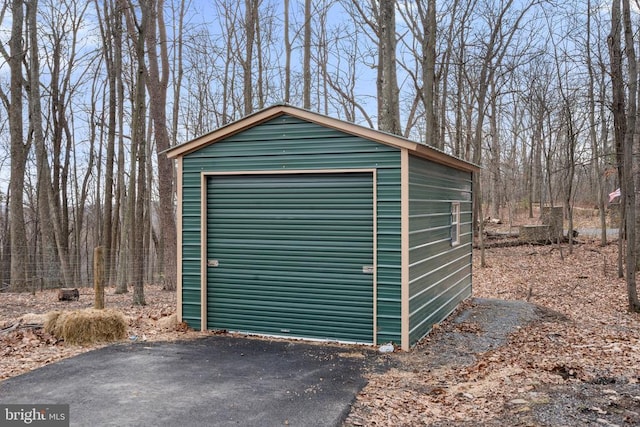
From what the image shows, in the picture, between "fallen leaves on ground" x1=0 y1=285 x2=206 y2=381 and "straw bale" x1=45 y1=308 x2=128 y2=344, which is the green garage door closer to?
"fallen leaves on ground" x1=0 y1=285 x2=206 y2=381

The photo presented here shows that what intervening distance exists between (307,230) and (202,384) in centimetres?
258

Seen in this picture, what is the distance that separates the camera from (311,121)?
671cm

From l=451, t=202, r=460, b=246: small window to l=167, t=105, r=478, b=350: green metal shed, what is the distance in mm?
1396

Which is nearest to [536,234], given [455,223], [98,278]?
[455,223]

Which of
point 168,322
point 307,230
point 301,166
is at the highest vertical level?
point 301,166

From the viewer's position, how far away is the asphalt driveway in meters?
4.14

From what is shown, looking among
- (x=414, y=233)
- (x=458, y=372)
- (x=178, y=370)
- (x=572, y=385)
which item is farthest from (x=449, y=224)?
(x=178, y=370)

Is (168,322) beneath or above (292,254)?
beneath

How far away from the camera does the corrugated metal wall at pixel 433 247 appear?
260 inches

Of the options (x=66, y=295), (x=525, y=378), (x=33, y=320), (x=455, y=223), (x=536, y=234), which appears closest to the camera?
(x=525, y=378)

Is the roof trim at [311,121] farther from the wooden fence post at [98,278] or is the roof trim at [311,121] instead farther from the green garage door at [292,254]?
the wooden fence post at [98,278]

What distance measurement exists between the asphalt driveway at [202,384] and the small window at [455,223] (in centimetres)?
350

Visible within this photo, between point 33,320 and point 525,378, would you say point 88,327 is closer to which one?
point 33,320

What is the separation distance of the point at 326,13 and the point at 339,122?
14.8m
